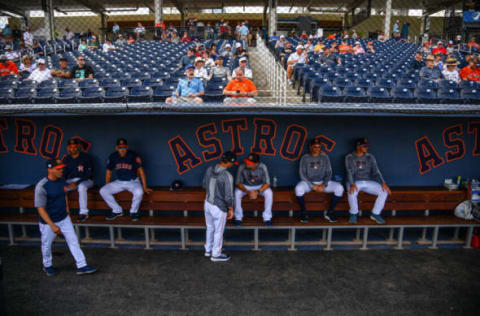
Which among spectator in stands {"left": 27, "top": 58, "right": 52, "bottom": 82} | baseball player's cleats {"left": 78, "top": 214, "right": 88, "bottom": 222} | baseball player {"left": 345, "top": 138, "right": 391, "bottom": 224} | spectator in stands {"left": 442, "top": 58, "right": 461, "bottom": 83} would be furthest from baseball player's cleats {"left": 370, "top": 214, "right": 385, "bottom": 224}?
spectator in stands {"left": 27, "top": 58, "right": 52, "bottom": 82}

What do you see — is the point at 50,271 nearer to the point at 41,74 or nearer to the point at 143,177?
the point at 143,177

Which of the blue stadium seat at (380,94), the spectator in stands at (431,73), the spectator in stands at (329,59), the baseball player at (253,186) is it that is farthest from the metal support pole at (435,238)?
the spectator in stands at (329,59)

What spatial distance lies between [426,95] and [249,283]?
18.2 ft

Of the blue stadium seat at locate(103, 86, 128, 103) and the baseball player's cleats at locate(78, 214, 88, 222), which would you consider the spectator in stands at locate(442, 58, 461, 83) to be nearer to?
the blue stadium seat at locate(103, 86, 128, 103)

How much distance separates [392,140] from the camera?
225 inches

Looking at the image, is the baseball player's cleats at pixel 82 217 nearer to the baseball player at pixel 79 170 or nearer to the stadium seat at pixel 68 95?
the baseball player at pixel 79 170

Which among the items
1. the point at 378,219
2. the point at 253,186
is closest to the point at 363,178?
the point at 378,219

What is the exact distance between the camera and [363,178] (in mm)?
5504

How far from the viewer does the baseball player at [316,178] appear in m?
5.34

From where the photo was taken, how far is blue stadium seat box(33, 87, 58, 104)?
7.10 metres

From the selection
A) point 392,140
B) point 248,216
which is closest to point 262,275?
point 248,216

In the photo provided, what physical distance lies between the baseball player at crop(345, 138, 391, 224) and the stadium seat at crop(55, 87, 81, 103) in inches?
216

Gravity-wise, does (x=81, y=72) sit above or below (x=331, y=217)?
above

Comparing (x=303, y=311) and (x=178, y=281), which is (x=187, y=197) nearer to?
(x=178, y=281)
